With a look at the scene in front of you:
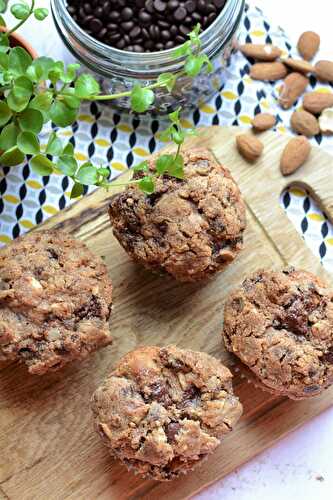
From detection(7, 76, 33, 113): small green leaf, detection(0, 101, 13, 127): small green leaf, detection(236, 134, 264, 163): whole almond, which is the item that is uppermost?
detection(7, 76, 33, 113): small green leaf

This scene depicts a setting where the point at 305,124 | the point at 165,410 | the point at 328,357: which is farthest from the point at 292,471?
the point at 305,124

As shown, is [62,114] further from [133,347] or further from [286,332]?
[286,332]

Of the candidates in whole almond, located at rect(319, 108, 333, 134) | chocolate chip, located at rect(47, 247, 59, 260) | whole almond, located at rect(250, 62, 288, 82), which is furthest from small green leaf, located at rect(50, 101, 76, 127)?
whole almond, located at rect(319, 108, 333, 134)

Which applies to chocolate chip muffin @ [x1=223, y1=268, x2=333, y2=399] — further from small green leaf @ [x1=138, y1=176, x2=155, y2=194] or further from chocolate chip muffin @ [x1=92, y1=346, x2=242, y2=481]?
small green leaf @ [x1=138, y1=176, x2=155, y2=194]

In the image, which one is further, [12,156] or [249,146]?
[249,146]

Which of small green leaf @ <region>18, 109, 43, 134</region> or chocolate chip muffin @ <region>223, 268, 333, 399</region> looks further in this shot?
chocolate chip muffin @ <region>223, 268, 333, 399</region>

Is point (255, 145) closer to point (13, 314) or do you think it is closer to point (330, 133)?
point (330, 133)

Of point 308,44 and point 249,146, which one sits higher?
point 308,44
